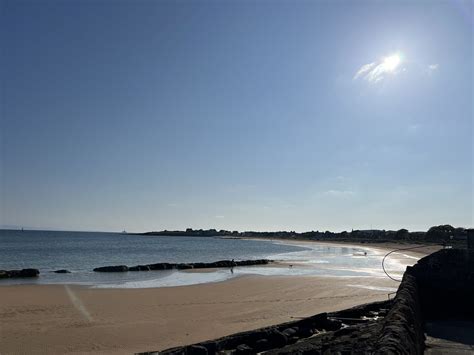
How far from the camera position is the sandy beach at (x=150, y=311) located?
12.4 m

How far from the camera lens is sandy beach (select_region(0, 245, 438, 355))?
40.6ft

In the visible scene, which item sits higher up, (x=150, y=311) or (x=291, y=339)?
(x=291, y=339)

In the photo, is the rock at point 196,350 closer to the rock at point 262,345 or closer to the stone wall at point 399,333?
the rock at point 262,345

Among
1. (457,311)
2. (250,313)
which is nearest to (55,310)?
(250,313)

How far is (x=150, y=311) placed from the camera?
55.3 feet

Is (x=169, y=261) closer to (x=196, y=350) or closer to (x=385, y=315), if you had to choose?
(x=385, y=315)

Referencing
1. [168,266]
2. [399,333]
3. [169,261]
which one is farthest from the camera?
[169,261]

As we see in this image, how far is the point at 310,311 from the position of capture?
1678 centimetres

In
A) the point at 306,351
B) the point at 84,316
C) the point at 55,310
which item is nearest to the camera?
the point at 306,351

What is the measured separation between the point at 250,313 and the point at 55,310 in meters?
8.21

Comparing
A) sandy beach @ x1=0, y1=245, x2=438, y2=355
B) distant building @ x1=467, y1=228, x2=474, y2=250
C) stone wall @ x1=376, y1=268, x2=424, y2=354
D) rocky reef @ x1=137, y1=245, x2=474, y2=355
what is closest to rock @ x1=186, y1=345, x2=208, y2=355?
rocky reef @ x1=137, y1=245, x2=474, y2=355

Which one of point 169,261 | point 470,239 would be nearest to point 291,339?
point 470,239

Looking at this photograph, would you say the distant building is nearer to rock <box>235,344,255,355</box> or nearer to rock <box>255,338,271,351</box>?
rock <box>255,338,271,351</box>

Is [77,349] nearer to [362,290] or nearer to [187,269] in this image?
[362,290]
